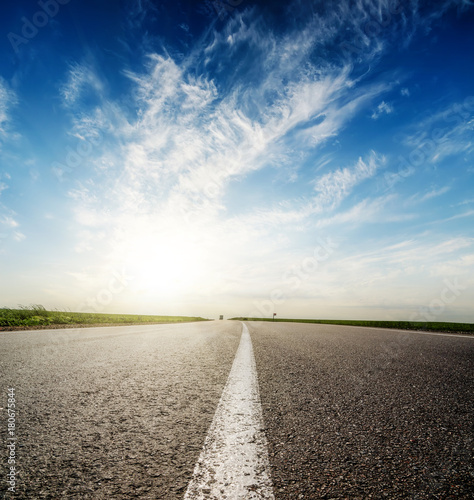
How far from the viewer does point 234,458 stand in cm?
142

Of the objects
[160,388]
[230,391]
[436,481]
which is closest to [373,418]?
[436,481]

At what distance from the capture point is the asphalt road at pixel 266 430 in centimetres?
121

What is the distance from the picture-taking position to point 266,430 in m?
1.77

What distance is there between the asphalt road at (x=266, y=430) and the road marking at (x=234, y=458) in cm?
5

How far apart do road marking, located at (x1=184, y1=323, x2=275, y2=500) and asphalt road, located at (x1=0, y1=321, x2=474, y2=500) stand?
0.16 ft

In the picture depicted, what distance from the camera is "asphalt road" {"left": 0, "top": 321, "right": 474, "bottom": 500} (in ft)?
3.99

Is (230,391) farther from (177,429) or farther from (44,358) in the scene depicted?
(44,358)

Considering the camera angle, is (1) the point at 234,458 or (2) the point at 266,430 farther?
(2) the point at 266,430

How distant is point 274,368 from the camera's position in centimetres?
379

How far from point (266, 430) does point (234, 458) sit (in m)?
0.41

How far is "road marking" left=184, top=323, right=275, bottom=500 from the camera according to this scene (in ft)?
3.78

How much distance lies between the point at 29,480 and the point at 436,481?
5.91 feet

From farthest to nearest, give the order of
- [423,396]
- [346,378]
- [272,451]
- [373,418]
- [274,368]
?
[274,368]
[346,378]
[423,396]
[373,418]
[272,451]

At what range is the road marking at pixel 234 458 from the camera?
3.78 ft
